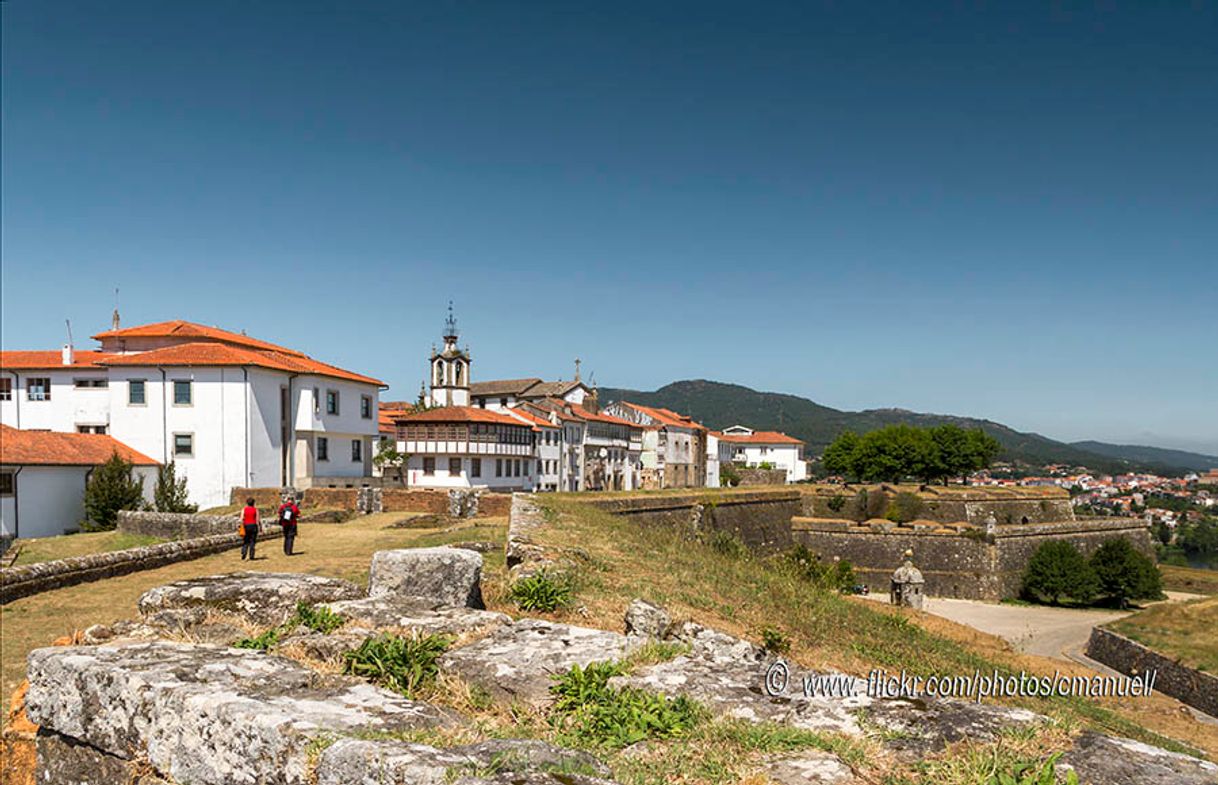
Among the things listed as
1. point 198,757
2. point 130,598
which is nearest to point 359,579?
point 130,598

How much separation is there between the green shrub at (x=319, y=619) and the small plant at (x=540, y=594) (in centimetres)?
255

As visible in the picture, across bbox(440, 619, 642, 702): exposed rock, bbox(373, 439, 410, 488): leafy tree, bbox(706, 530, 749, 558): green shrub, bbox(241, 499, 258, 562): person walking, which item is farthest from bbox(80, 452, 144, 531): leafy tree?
bbox(440, 619, 642, 702): exposed rock

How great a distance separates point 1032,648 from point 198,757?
36.2m

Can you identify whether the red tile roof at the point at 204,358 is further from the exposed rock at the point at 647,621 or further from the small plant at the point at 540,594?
the exposed rock at the point at 647,621

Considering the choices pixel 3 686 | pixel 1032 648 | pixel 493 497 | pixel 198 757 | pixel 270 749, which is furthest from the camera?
pixel 1032 648

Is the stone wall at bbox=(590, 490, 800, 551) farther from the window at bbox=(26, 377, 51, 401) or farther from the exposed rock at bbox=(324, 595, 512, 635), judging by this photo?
the window at bbox=(26, 377, 51, 401)

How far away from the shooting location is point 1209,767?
10.4 feet

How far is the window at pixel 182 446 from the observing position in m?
37.6

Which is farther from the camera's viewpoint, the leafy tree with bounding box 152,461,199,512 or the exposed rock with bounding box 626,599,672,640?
the leafy tree with bounding box 152,461,199,512

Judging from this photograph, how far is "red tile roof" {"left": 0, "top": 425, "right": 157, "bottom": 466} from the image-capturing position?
103 ft

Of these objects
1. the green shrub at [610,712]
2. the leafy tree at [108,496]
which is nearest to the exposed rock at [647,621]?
the green shrub at [610,712]

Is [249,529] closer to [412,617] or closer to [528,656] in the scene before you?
[412,617]

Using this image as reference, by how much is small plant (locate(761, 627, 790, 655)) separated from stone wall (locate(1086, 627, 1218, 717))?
23886mm

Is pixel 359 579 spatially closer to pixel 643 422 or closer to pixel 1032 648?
pixel 1032 648
